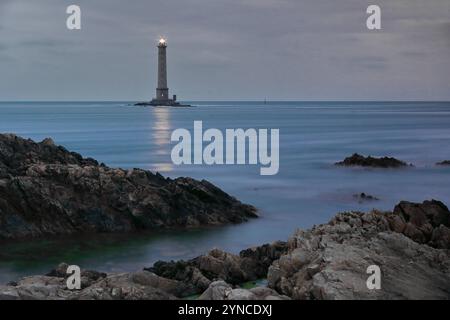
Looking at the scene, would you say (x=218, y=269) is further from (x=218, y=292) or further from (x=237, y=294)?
(x=237, y=294)

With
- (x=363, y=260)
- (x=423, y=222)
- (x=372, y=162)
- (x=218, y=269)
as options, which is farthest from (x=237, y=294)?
(x=372, y=162)

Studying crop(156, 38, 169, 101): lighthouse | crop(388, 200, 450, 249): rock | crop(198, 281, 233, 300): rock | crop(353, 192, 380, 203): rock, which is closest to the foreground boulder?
crop(353, 192, 380, 203): rock

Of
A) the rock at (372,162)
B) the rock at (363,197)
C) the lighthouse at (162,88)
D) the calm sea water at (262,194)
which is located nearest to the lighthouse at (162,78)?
the lighthouse at (162,88)

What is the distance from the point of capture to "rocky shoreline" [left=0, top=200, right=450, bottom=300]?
22.4 feet

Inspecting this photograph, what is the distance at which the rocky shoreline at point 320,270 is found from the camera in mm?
6828

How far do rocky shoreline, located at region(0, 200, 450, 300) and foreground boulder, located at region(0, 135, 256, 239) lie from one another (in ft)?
11.4

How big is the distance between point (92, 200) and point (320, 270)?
6987mm

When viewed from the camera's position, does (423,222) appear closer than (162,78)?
Yes

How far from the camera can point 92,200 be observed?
12.9 meters

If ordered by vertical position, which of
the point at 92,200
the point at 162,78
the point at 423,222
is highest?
the point at 162,78

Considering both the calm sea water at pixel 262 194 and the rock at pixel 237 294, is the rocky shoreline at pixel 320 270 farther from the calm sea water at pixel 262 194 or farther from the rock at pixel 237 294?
the calm sea water at pixel 262 194

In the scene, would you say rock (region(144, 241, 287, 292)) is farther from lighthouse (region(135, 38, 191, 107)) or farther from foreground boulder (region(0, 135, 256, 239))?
lighthouse (region(135, 38, 191, 107))

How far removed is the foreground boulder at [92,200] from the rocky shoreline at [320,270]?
137 inches
